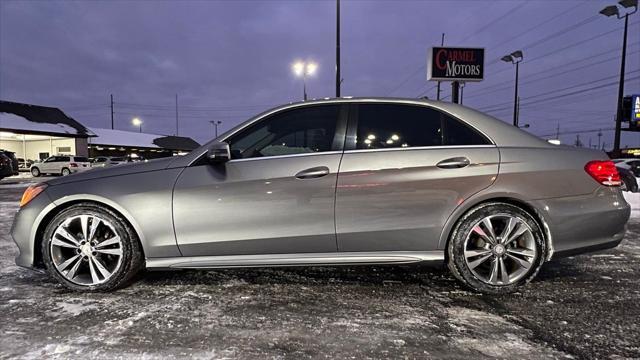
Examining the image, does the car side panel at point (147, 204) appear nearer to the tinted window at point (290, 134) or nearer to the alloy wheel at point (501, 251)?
the tinted window at point (290, 134)

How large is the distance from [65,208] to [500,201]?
3.53 meters

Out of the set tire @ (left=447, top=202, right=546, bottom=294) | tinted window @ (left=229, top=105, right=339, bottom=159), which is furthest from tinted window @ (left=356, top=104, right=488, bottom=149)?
tire @ (left=447, top=202, right=546, bottom=294)

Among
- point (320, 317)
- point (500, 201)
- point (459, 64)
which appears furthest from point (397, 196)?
point (459, 64)

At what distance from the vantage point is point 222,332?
2.34 m

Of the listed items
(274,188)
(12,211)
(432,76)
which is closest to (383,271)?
(274,188)

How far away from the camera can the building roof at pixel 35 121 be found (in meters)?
29.3

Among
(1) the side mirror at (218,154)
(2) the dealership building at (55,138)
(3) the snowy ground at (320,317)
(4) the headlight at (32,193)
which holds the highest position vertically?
(2) the dealership building at (55,138)

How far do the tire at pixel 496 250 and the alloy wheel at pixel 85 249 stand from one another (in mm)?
2709

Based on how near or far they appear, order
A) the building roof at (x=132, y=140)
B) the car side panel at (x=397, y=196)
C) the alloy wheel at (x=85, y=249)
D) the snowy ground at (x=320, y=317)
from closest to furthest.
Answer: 1. the snowy ground at (x=320, y=317)
2. the car side panel at (x=397, y=196)
3. the alloy wheel at (x=85, y=249)
4. the building roof at (x=132, y=140)

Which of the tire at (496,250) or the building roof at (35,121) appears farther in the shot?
the building roof at (35,121)

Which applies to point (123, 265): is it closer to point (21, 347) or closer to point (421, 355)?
point (21, 347)

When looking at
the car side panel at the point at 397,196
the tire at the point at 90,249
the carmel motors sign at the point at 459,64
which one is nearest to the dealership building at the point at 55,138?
the carmel motors sign at the point at 459,64

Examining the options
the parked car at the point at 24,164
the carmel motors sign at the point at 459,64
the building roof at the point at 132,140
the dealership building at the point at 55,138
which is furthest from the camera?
the building roof at the point at 132,140

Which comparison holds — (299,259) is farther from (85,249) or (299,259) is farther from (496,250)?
(85,249)
